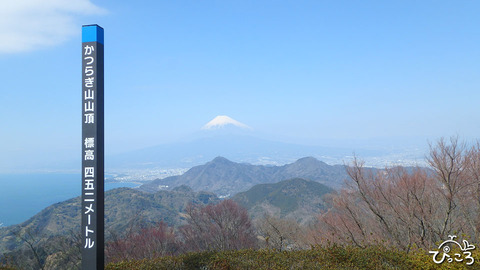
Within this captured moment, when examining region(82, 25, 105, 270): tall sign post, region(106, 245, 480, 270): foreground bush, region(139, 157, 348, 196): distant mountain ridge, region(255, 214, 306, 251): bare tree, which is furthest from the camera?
region(139, 157, 348, 196): distant mountain ridge

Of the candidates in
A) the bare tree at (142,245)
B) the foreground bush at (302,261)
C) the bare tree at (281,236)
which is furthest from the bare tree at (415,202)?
the bare tree at (142,245)

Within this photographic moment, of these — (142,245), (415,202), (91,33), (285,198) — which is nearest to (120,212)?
(142,245)

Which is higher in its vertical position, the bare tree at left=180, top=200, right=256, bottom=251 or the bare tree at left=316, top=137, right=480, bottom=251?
the bare tree at left=316, top=137, right=480, bottom=251

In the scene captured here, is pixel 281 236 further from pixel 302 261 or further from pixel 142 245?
pixel 142 245

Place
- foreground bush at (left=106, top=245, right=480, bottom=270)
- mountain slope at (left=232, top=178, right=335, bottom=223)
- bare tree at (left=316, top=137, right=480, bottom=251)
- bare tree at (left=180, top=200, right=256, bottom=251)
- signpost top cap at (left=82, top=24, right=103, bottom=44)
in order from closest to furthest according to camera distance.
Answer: signpost top cap at (left=82, top=24, right=103, bottom=44), foreground bush at (left=106, top=245, right=480, bottom=270), bare tree at (left=316, top=137, right=480, bottom=251), bare tree at (left=180, top=200, right=256, bottom=251), mountain slope at (left=232, top=178, right=335, bottom=223)

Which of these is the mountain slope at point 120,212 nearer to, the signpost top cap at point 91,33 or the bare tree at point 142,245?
the bare tree at point 142,245

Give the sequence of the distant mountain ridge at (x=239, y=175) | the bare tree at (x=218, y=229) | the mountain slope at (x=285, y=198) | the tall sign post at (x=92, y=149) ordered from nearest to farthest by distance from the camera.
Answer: the tall sign post at (x=92, y=149) → the bare tree at (x=218, y=229) → the mountain slope at (x=285, y=198) → the distant mountain ridge at (x=239, y=175)

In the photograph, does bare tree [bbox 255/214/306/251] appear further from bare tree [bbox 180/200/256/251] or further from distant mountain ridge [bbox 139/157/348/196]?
distant mountain ridge [bbox 139/157/348/196]

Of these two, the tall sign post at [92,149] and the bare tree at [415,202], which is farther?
the bare tree at [415,202]

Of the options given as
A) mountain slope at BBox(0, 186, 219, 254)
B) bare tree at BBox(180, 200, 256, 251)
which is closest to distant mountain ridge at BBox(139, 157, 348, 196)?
mountain slope at BBox(0, 186, 219, 254)
